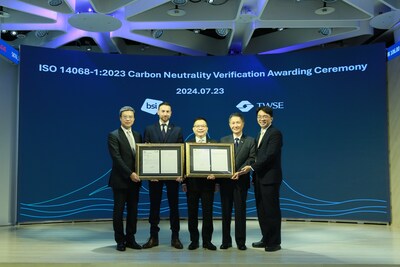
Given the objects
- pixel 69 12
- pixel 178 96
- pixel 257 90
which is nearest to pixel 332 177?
pixel 257 90

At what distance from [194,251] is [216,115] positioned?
371cm

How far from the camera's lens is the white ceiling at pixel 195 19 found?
6.32 metres

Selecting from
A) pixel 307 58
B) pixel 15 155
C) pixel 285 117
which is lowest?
pixel 15 155

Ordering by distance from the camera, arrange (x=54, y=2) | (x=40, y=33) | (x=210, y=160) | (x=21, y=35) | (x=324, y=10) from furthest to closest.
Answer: (x=21, y=35)
(x=40, y=33)
(x=324, y=10)
(x=54, y=2)
(x=210, y=160)

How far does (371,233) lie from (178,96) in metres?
3.97

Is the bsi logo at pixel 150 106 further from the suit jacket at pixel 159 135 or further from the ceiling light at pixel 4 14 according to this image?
the suit jacket at pixel 159 135

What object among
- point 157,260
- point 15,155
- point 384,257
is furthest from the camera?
point 15,155

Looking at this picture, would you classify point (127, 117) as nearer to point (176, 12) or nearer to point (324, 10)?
point (176, 12)

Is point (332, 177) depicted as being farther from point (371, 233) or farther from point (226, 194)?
point (226, 194)

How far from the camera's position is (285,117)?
7.80 m

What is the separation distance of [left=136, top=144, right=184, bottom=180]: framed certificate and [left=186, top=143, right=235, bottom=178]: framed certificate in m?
Result: 0.13

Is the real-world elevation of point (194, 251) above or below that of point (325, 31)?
below

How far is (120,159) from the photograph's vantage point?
4.64 m

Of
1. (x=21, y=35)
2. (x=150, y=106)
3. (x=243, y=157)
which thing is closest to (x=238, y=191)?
(x=243, y=157)
